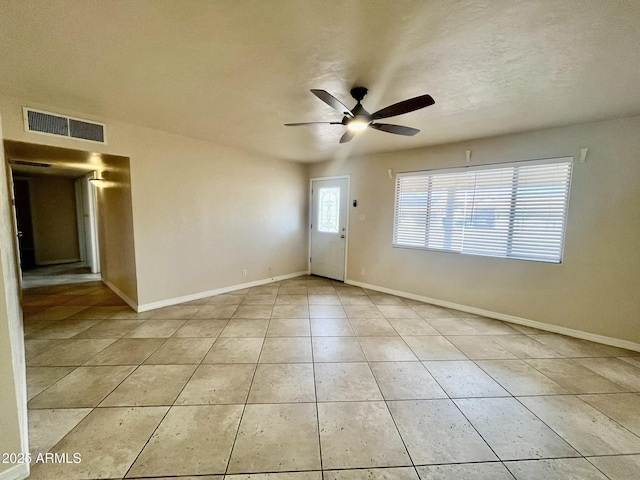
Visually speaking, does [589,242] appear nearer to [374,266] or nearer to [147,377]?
[374,266]

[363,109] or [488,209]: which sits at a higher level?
[363,109]

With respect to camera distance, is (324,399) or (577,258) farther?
(577,258)

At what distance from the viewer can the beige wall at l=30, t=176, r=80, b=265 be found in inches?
255

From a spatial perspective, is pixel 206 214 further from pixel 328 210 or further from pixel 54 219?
pixel 54 219

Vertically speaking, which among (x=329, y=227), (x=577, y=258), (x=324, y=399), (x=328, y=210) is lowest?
(x=324, y=399)

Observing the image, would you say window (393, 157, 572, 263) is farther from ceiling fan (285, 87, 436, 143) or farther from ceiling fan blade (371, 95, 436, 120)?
ceiling fan blade (371, 95, 436, 120)

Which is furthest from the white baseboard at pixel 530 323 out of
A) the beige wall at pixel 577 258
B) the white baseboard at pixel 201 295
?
the white baseboard at pixel 201 295

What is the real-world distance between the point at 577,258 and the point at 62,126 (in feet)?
19.5

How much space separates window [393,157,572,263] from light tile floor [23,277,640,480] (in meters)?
1.09

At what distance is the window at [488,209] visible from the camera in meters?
3.05

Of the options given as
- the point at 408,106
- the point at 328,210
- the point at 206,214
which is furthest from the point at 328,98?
the point at 328,210

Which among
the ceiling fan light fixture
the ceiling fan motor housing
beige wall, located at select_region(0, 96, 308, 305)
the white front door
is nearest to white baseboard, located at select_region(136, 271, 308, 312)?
beige wall, located at select_region(0, 96, 308, 305)

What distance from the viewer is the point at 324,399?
1.89 meters

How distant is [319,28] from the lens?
1.49 metres
